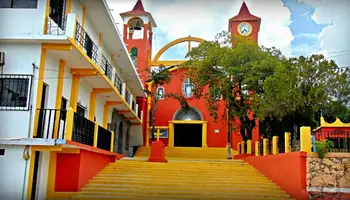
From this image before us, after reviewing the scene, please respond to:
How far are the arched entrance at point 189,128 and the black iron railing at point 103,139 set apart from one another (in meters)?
11.3

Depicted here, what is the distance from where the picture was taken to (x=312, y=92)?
13016mm

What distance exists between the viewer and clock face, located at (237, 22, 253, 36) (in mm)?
28797

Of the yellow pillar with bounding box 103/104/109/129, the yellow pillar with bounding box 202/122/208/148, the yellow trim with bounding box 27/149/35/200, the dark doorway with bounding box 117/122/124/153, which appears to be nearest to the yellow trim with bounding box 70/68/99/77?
the yellow trim with bounding box 27/149/35/200

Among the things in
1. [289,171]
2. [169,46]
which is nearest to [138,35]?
[169,46]

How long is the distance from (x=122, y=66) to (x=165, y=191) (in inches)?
372

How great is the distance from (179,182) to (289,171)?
355 cm

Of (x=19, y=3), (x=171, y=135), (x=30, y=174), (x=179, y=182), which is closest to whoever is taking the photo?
(x=30, y=174)

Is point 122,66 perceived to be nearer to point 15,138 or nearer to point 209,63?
point 209,63

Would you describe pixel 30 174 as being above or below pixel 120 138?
below

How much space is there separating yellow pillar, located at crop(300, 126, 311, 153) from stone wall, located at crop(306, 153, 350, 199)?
0.26 meters

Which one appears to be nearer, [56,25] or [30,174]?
[30,174]

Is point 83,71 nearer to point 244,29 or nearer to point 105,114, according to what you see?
point 105,114

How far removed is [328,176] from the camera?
10.4 metres

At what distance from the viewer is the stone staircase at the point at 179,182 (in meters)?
11.3
